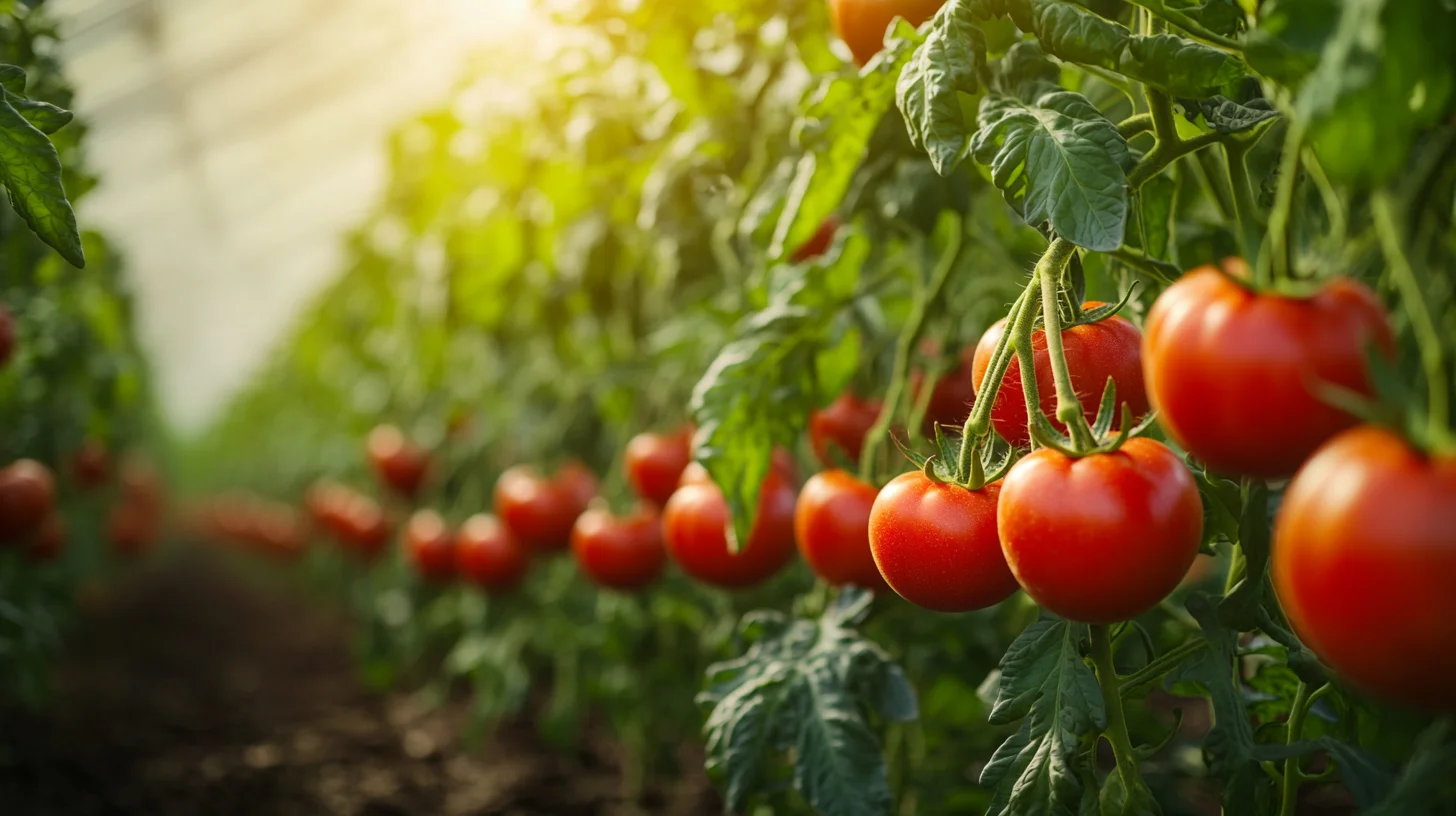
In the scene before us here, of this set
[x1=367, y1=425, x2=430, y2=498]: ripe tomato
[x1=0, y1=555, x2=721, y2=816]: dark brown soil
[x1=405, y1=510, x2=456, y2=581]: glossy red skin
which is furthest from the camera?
[x1=367, y1=425, x2=430, y2=498]: ripe tomato

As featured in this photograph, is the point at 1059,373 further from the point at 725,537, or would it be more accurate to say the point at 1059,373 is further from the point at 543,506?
the point at 543,506

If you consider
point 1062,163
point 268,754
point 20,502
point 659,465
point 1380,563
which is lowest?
point 268,754

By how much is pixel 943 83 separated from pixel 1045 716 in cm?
44

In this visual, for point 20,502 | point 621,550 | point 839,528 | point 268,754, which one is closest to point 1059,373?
point 839,528

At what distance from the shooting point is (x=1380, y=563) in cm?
42

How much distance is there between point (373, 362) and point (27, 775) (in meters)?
1.54

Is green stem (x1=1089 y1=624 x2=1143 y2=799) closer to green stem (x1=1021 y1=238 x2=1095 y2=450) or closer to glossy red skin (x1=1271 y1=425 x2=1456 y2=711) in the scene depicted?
green stem (x1=1021 y1=238 x2=1095 y2=450)

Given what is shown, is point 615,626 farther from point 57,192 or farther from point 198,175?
point 198,175

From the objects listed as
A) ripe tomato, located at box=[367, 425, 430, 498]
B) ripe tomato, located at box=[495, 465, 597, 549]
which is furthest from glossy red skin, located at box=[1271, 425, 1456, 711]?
ripe tomato, located at box=[367, 425, 430, 498]

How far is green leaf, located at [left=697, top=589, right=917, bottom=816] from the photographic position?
0.93 meters

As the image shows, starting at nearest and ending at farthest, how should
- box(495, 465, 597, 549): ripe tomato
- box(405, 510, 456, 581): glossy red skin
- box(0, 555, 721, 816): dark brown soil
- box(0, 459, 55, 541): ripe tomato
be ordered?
box(0, 459, 55, 541): ripe tomato
box(495, 465, 597, 549): ripe tomato
box(0, 555, 721, 816): dark brown soil
box(405, 510, 456, 581): glossy red skin

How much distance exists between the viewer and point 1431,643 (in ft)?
1.38

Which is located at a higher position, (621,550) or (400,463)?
(621,550)

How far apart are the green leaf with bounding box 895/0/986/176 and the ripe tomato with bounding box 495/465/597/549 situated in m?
1.34
